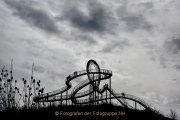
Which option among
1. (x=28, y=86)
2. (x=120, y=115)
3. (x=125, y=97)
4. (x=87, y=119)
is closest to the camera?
(x=28, y=86)

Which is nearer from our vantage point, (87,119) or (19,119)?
(19,119)

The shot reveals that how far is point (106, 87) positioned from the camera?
35.7 m

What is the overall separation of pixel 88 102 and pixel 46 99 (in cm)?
843

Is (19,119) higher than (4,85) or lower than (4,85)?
lower

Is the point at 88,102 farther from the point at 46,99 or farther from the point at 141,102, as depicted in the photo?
the point at 141,102

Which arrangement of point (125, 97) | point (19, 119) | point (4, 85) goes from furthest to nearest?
point (125, 97), point (19, 119), point (4, 85)

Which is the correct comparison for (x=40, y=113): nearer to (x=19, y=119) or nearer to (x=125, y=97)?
(x=19, y=119)

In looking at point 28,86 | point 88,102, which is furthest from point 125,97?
point 28,86

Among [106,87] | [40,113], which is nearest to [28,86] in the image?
[40,113]

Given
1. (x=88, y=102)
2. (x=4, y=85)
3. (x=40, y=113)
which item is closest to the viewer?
(x=4, y=85)

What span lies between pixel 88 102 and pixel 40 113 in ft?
50.0

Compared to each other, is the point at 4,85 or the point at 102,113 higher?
the point at 4,85

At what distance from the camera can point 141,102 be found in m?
35.2

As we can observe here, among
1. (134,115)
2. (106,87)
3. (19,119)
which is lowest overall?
(134,115)
